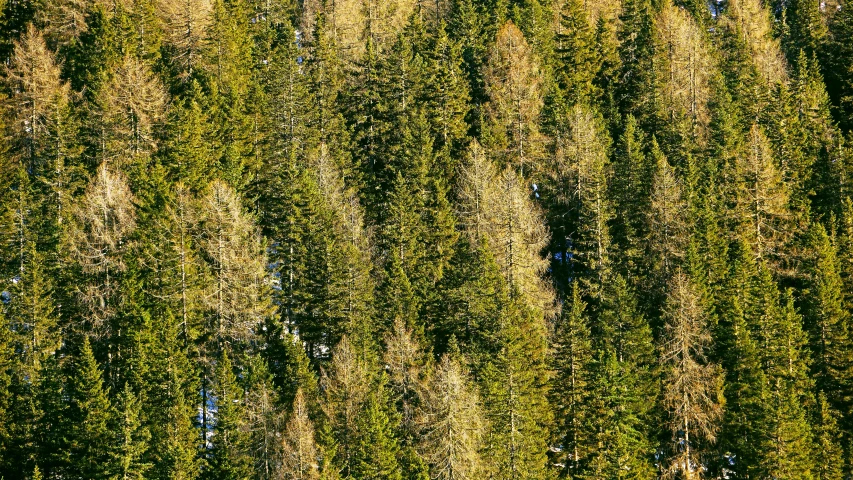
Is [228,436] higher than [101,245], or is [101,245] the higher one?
[101,245]

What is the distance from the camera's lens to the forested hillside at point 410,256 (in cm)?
5950

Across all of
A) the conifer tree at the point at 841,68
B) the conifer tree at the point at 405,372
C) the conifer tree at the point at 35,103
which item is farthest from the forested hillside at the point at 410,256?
the conifer tree at the point at 841,68

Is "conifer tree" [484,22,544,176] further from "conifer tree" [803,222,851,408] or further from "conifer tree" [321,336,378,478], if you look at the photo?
"conifer tree" [321,336,378,478]

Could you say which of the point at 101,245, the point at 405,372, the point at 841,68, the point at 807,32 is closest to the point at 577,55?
the point at 841,68

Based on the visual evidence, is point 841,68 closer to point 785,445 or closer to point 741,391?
point 741,391

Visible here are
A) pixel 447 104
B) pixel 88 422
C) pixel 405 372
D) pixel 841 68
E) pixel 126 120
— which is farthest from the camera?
pixel 841 68

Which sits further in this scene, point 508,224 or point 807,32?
point 807,32

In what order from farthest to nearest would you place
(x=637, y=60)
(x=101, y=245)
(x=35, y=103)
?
(x=637, y=60), (x=35, y=103), (x=101, y=245)

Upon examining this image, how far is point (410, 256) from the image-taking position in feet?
241

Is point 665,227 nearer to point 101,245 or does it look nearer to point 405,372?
point 405,372

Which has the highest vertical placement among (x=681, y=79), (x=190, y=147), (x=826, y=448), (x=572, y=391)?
(x=681, y=79)

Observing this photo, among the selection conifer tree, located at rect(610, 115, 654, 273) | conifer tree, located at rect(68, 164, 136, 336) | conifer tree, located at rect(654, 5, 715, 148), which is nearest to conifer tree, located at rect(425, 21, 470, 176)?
conifer tree, located at rect(610, 115, 654, 273)

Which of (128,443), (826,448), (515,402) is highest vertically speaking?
(515,402)

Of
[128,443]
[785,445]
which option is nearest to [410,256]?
[128,443]
